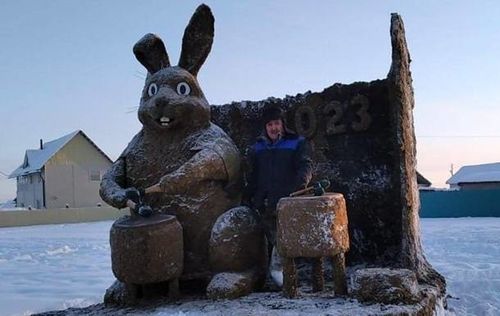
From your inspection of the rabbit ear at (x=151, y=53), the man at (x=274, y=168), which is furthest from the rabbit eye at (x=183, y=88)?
the man at (x=274, y=168)

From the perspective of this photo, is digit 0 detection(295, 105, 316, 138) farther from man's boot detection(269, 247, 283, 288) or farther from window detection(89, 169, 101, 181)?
window detection(89, 169, 101, 181)

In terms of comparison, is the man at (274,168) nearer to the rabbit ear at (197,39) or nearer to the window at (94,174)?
the rabbit ear at (197,39)

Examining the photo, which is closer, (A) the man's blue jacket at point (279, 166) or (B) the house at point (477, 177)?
(A) the man's blue jacket at point (279, 166)

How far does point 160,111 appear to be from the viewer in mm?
3609

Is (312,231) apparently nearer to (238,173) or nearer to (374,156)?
(238,173)

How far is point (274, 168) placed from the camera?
12.1 feet

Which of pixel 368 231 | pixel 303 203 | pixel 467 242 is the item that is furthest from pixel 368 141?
pixel 467 242

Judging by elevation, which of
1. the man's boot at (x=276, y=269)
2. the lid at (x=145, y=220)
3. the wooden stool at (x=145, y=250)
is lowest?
the man's boot at (x=276, y=269)

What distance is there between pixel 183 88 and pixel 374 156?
62.8 inches

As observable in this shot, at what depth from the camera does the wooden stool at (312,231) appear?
9.91ft

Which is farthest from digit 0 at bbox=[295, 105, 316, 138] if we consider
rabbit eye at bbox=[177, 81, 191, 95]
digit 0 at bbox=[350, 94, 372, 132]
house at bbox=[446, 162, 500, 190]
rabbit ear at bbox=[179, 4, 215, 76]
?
house at bbox=[446, 162, 500, 190]

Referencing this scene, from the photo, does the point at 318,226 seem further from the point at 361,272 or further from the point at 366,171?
the point at 366,171

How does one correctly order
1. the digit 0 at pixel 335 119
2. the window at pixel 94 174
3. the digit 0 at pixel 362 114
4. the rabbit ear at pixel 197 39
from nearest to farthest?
the rabbit ear at pixel 197 39
the digit 0 at pixel 362 114
the digit 0 at pixel 335 119
the window at pixel 94 174

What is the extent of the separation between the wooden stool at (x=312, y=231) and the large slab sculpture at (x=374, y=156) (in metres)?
0.78
